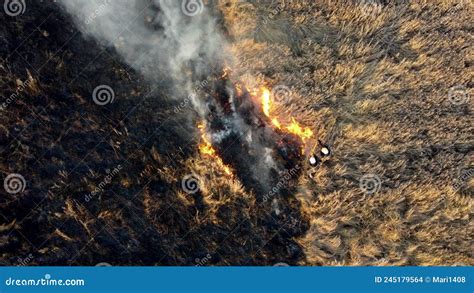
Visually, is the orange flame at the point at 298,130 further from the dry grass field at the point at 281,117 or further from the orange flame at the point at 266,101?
the orange flame at the point at 266,101

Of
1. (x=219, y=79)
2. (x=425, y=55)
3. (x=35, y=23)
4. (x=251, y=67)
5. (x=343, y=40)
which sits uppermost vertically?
(x=425, y=55)

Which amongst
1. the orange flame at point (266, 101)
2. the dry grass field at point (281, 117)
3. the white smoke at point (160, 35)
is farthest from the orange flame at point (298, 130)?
the white smoke at point (160, 35)

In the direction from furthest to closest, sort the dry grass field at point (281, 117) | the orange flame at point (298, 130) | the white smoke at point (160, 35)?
1. the orange flame at point (298, 130)
2. the white smoke at point (160, 35)
3. the dry grass field at point (281, 117)

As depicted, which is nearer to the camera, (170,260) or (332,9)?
(170,260)

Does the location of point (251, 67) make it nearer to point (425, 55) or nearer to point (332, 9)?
point (332, 9)

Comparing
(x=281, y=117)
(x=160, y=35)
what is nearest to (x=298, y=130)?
(x=281, y=117)

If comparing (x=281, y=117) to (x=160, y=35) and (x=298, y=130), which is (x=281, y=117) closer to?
(x=298, y=130)

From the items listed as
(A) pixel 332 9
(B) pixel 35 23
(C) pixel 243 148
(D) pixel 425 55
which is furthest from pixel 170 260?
(D) pixel 425 55

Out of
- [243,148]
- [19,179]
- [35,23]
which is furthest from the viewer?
[243,148]
